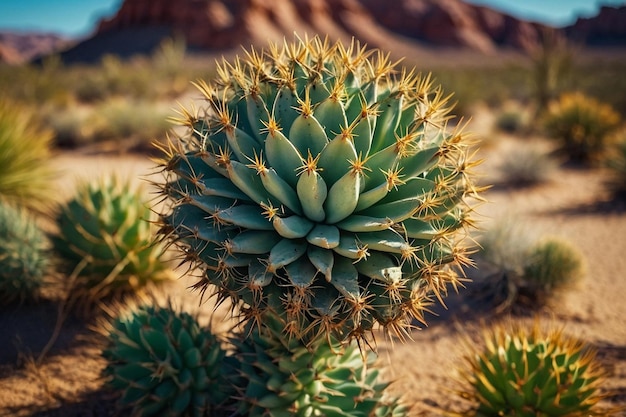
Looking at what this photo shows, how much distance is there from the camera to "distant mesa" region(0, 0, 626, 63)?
64625 millimetres

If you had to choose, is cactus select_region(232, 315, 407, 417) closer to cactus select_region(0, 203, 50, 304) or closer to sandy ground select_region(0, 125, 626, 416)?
sandy ground select_region(0, 125, 626, 416)

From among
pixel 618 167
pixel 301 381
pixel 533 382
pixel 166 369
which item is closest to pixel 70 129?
pixel 166 369

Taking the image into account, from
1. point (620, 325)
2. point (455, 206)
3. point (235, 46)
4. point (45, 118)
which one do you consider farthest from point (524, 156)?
point (235, 46)

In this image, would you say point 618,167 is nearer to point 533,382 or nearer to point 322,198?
point 533,382

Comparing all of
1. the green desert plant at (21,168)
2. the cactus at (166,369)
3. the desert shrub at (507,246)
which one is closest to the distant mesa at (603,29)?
the desert shrub at (507,246)

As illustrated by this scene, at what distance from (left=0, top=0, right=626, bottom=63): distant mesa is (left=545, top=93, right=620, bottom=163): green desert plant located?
52.5 metres

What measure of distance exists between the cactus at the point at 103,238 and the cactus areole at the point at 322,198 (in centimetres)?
190

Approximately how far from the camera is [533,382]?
3037mm

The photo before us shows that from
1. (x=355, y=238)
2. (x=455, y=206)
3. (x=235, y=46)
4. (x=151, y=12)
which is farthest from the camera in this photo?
(x=151, y=12)

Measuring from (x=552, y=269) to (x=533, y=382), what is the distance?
9.18ft

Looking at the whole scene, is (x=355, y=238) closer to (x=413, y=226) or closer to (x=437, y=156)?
(x=413, y=226)

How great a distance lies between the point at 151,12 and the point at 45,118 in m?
69.3

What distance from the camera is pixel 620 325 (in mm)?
5117

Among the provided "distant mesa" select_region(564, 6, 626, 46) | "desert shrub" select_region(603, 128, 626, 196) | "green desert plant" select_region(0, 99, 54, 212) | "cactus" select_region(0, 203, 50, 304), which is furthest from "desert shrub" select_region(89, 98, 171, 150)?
"distant mesa" select_region(564, 6, 626, 46)
